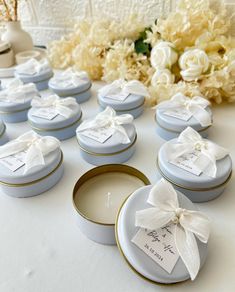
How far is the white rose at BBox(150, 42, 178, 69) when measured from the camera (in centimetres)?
73

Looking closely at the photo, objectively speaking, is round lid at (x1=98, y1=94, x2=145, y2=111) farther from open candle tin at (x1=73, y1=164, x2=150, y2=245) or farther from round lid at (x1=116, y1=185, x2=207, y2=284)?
round lid at (x1=116, y1=185, x2=207, y2=284)

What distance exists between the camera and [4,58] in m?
0.99

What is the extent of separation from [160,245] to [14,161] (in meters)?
0.32

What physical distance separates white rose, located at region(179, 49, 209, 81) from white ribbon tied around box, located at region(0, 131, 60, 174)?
407mm

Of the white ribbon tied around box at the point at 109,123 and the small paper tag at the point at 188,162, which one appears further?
the white ribbon tied around box at the point at 109,123

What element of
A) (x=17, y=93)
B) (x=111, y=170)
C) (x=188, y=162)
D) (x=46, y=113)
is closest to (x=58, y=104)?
(x=46, y=113)

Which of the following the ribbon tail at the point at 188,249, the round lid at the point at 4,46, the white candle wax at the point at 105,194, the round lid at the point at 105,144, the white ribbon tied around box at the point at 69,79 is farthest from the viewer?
the round lid at the point at 4,46

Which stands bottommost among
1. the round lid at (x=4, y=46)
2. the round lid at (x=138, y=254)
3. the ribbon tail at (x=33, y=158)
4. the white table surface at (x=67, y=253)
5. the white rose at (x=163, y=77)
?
the white table surface at (x=67, y=253)

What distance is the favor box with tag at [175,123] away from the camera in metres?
0.60

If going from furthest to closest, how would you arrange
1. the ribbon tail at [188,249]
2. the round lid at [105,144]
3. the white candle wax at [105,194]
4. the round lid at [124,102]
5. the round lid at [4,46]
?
the round lid at [4,46] → the round lid at [124,102] → the round lid at [105,144] → the white candle wax at [105,194] → the ribbon tail at [188,249]

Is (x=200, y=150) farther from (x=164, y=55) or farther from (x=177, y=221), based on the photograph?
(x=164, y=55)

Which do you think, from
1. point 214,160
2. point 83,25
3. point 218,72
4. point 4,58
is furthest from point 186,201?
point 4,58

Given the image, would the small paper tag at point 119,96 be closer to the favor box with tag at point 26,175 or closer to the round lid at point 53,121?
the round lid at point 53,121

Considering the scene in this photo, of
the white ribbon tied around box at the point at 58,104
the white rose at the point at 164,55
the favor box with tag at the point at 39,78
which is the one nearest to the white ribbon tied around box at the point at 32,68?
the favor box with tag at the point at 39,78
